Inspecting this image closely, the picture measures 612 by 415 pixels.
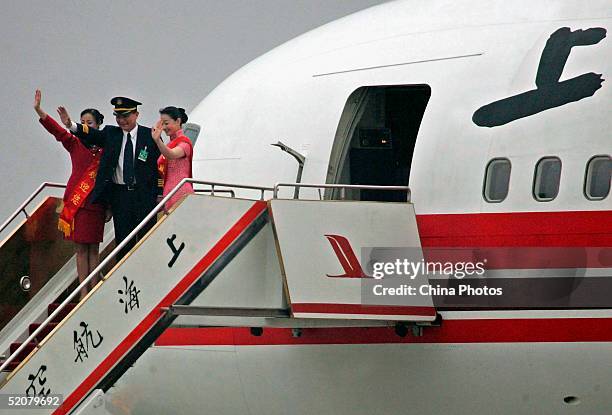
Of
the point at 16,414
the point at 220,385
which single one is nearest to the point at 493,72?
the point at 220,385

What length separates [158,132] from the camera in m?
15.2

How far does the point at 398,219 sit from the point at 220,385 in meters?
3.42

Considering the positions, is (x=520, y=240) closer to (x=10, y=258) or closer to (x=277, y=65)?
(x=277, y=65)

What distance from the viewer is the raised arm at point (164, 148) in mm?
15086

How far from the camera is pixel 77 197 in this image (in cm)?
1670

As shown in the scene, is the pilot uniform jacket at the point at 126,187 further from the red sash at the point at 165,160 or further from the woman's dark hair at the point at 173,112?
the woman's dark hair at the point at 173,112

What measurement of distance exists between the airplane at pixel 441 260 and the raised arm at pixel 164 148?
1.14 meters

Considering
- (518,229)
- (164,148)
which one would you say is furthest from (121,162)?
(518,229)

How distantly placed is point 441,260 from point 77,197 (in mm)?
4841

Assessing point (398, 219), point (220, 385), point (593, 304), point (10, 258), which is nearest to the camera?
point (593, 304)

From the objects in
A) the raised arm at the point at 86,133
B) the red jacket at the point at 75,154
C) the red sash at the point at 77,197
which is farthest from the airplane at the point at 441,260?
the red jacket at the point at 75,154

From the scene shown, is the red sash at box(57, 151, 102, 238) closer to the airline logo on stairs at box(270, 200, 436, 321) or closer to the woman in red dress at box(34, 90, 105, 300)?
the woman in red dress at box(34, 90, 105, 300)

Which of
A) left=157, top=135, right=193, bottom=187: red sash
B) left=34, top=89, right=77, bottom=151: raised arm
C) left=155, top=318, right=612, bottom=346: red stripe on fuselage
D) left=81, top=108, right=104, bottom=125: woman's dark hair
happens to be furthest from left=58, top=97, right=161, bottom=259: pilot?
left=155, top=318, right=612, bottom=346: red stripe on fuselage

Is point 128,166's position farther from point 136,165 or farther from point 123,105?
point 123,105
